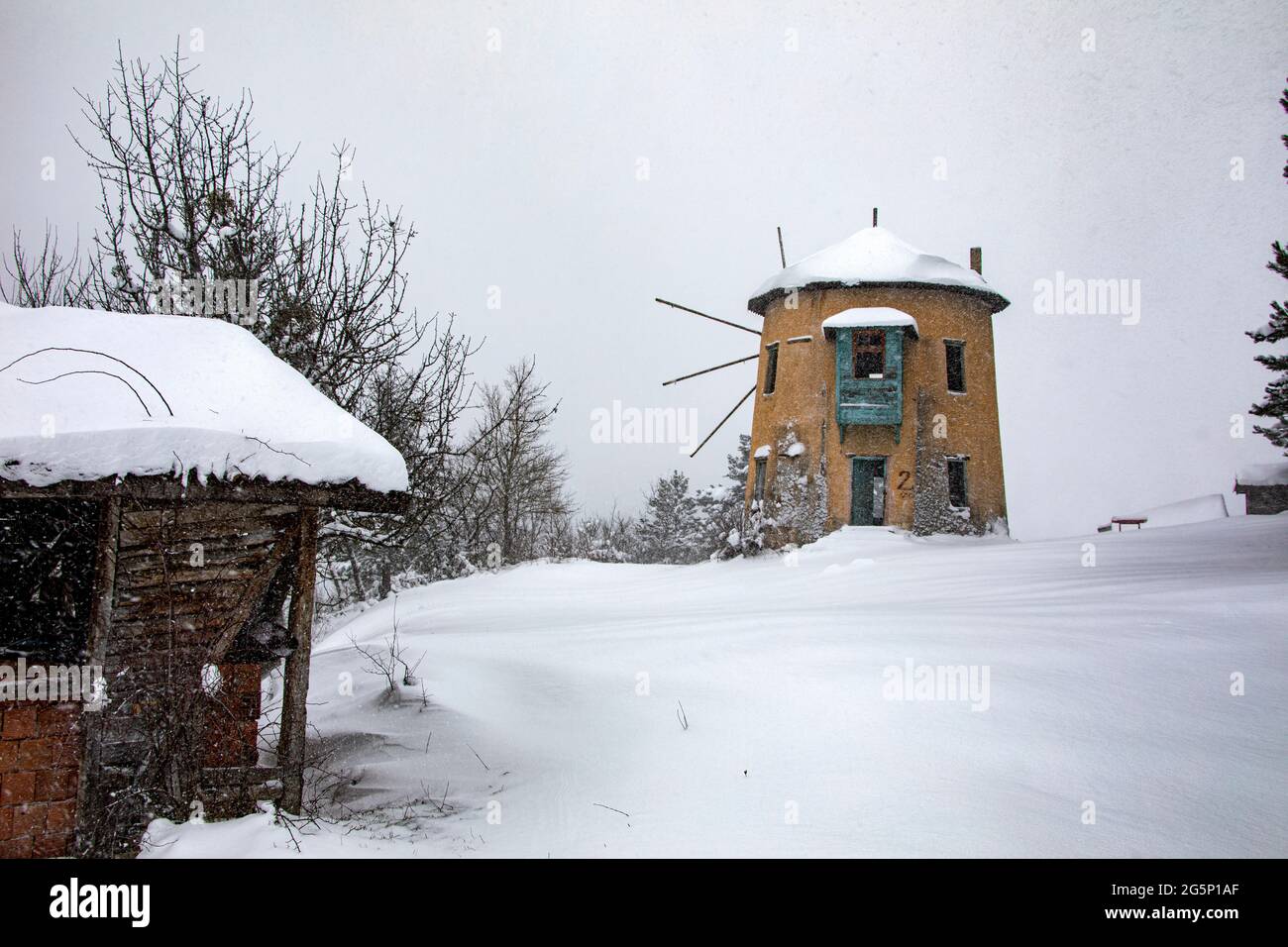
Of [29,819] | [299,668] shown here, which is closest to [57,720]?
[29,819]

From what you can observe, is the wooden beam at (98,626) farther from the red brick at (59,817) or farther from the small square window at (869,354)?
the small square window at (869,354)

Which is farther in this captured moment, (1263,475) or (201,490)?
(1263,475)

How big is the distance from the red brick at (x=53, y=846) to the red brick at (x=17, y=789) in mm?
291

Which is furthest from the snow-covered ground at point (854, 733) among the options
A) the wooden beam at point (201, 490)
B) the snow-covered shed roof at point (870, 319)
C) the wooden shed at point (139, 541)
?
the snow-covered shed roof at point (870, 319)

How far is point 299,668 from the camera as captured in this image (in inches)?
258

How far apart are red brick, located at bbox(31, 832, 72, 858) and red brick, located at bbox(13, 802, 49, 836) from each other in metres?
0.07

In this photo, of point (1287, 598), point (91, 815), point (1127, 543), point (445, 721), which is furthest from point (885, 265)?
point (91, 815)

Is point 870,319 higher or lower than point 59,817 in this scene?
higher

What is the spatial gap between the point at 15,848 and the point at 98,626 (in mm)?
1694

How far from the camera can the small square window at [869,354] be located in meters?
21.5

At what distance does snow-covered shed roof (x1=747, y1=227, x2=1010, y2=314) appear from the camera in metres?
22.0

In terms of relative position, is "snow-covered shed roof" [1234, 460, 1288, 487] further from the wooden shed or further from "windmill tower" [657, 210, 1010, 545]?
the wooden shed

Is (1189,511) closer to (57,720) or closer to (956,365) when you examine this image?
(956,365)

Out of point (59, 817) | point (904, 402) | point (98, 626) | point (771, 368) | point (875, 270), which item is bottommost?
point (59, 817)
